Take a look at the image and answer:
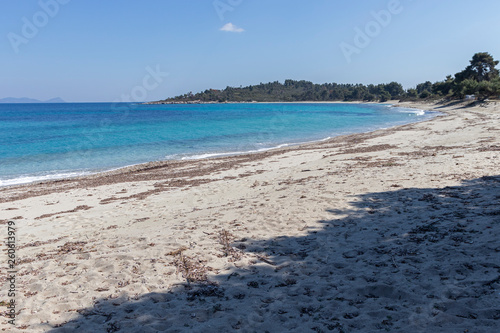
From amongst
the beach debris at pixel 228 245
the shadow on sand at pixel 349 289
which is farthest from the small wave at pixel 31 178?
the shadow on sand at pixel 349 289

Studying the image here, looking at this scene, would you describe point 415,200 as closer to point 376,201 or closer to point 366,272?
point 376,201

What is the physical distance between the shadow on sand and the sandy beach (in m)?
0.02

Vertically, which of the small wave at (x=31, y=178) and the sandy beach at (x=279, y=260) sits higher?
the sandy beach at (x=279, y=260)

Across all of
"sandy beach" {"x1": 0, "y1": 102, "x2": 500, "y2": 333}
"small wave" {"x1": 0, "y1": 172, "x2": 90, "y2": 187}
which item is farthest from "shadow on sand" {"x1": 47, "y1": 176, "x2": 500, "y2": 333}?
"small wave" {"x1": 0, "y1": 172, "x2": 90, "y2": 187}

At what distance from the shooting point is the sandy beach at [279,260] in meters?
3.90

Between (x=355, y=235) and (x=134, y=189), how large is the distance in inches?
402

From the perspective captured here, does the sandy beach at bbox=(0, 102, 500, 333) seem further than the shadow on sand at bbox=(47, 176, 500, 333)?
Yes

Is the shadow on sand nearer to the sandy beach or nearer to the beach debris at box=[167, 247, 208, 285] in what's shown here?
the sandy beach

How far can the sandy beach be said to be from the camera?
3.90 m

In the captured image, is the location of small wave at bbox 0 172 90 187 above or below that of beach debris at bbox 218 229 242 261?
below

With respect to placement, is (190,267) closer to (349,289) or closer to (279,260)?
(279,260)

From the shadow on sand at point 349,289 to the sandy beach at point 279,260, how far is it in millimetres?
20

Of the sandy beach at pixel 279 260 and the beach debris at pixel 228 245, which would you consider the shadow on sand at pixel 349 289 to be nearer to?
the sandy beach at pixel 279 260

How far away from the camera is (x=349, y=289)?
14.5ft
